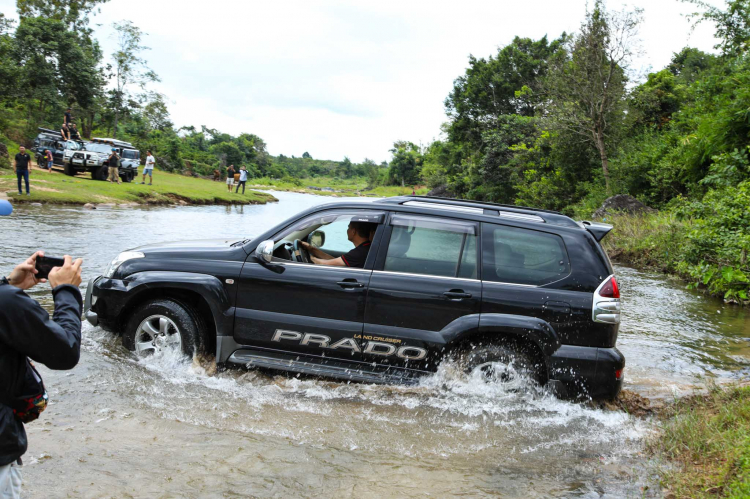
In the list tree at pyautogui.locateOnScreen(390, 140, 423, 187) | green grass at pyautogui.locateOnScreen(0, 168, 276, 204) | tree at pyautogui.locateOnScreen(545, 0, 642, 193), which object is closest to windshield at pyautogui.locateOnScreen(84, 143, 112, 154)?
green grass at pyautogui.locateOnScreen(0, 168, 276, 204)

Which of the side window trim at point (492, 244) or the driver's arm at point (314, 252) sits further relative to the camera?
the driver's arm at point (314, 252)

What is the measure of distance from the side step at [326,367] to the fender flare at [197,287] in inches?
11.6

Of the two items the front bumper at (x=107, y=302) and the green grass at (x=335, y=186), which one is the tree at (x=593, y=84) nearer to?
the front bumper at (x=107, y=302)

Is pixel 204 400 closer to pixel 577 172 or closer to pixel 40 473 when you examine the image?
pixel 40 473

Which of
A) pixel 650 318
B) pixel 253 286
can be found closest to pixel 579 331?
pixel 253 286

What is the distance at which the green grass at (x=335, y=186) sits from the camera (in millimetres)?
80188

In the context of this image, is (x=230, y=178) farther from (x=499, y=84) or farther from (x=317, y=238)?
(x=317, y=238)

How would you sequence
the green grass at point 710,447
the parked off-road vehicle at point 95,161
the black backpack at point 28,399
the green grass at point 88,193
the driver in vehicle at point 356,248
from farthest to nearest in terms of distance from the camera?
the parked off-road vehicle at point 95,161 < the green grass at point 88,193 < the driver in vehicle at point 356,248 < the green grass at point 710,447 < the black backpack at point 28,399

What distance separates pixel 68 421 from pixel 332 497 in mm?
2199

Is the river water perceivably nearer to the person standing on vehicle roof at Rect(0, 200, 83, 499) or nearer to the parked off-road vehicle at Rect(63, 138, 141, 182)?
the person standing on vehicle roof at Rect(0, 200, 83, 499)

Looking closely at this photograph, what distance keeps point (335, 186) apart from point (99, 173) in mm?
87596

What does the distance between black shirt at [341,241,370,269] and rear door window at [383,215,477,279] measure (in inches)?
9.4

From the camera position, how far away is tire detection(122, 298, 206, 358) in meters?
5.10

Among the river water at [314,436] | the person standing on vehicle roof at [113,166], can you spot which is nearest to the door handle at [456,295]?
the river water at [314,436]
